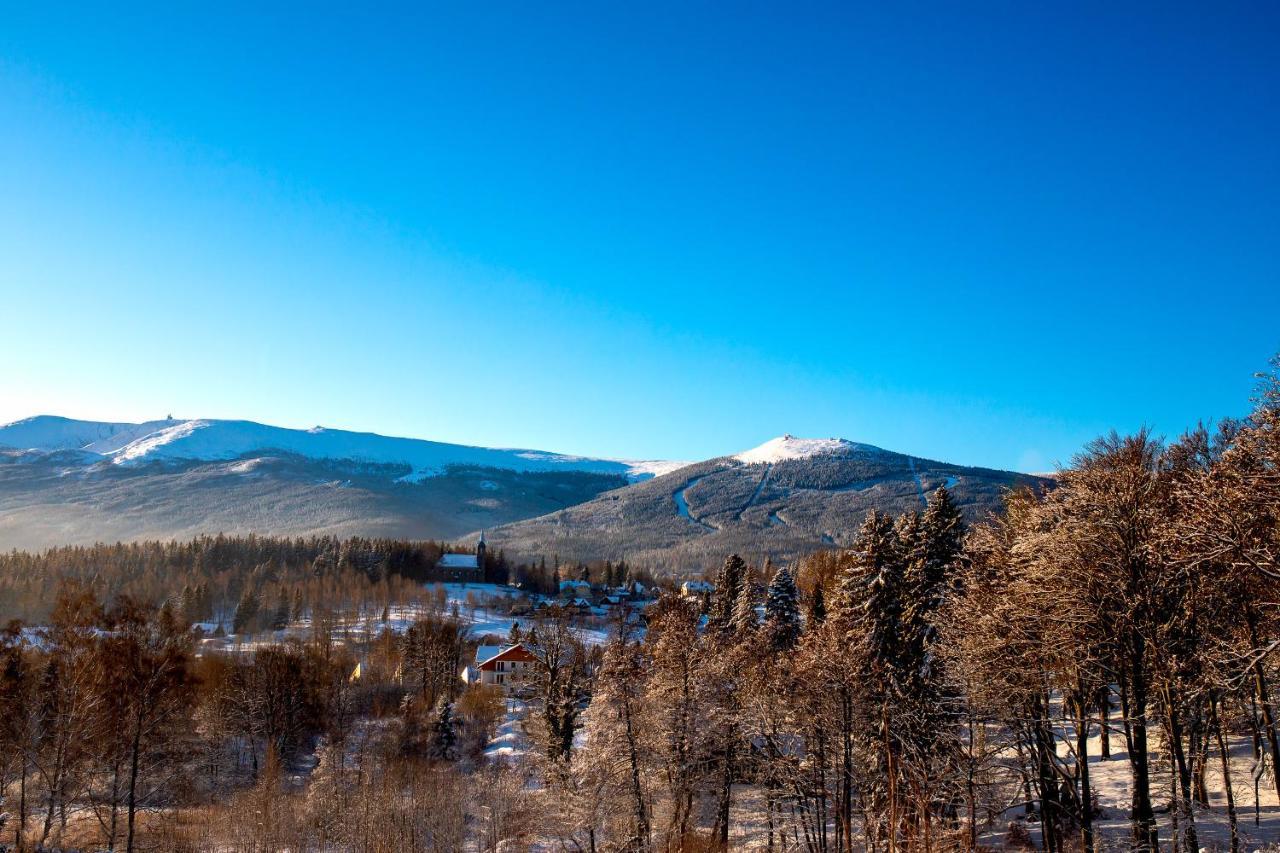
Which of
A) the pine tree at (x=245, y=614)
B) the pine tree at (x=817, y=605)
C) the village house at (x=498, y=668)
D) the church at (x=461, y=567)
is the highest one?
the pine tree at (x=817, y=605)

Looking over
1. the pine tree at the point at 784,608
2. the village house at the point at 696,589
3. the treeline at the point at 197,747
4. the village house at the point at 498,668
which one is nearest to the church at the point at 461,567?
the village house at the point at 696,589

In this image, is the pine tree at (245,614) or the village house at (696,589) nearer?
the village house at (696,589)

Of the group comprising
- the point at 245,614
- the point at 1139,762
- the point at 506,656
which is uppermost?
the point at 1139,762

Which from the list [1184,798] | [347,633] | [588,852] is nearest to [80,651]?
[588,852]

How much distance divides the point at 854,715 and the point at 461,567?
13282 cm

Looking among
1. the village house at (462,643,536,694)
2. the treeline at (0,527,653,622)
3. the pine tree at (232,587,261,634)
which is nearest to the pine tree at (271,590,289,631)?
the treeline at (0,527,653,622)

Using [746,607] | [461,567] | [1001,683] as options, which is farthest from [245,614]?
[1001,683]

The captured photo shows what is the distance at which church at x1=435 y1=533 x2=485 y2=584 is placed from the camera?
472 ft

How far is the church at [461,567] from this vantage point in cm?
14388

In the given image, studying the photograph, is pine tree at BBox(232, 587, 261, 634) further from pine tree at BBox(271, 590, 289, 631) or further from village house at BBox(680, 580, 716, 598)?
village house at BBox(680, 580, 716, 598)

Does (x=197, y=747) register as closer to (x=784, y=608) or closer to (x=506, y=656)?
(x=506, y=656)

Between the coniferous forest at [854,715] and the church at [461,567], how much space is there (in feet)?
312

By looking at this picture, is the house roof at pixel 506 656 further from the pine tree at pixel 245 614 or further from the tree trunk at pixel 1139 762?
the tree trunk at pixel 1139 762

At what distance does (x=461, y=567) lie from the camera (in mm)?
147125
